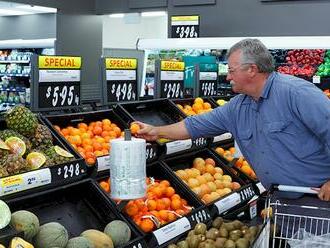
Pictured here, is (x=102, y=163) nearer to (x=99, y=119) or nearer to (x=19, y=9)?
(x=99, y=119)

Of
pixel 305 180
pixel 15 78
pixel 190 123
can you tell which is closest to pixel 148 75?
pixel 15 78

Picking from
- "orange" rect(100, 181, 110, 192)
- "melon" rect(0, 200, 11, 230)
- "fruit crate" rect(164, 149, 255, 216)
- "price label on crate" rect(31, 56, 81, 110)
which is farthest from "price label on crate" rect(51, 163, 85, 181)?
"fruit crate" rect(164, 149, 255, 216)

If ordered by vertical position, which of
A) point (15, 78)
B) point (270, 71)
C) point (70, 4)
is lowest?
point (15, 78)

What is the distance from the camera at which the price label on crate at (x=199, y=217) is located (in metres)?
2.93

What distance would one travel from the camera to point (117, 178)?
7.34 feet

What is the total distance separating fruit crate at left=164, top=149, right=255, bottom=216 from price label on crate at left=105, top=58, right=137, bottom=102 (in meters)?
0.62

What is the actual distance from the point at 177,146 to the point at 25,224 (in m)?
1.52

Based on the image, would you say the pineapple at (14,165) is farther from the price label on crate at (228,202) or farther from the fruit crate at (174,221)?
the price label on crate at (228,202)

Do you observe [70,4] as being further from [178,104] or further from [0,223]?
[0,223]

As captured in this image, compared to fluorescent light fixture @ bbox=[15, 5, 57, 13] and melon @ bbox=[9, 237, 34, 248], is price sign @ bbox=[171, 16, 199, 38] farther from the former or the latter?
melon @ bbox=[9, 237, 34, 248]

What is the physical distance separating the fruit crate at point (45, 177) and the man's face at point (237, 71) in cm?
95

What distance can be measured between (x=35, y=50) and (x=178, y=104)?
31.5ft

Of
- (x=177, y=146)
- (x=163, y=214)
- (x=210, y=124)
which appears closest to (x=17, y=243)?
(x=163, y=214)

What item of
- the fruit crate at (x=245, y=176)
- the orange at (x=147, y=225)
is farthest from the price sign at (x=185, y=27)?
the orange at (x=147, y=225)
